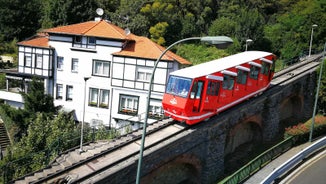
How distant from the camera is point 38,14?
5950 cm

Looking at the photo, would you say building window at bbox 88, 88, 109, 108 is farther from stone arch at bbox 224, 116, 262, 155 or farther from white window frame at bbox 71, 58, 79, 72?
stone arch at bbox 224, 116, 262, 155

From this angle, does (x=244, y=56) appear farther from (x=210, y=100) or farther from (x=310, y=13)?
(x=310, y=13)

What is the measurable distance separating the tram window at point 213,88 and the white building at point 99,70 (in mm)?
9163

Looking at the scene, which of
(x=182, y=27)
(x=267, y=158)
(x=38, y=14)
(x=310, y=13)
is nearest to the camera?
(x=267, y=158)

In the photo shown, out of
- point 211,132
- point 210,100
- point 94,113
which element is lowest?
point 94,113

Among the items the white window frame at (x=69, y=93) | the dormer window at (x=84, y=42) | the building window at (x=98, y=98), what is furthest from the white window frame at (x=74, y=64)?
the building window at (x=98, y=98)

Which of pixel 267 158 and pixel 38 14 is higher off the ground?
pixel 38 14

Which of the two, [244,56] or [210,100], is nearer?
[210,100]

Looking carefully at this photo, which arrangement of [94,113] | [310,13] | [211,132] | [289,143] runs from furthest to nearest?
[310,13], [94,113], [289,143], [211,132]

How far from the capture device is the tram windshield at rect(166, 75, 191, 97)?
832 inches

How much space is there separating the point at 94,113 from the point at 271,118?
51.3 feet

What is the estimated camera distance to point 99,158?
18.2 meters

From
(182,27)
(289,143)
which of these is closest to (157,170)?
(289,143)

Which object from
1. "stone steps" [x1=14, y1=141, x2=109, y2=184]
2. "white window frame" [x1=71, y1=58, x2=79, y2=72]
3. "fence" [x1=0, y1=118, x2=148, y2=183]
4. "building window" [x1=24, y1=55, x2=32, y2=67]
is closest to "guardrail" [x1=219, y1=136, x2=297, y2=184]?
"stone steps" [x1=14, y1=141, x2=109, y2=184]
